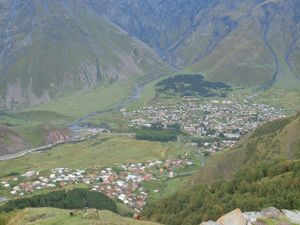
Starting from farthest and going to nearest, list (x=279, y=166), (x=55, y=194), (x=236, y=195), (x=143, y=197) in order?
(x=143, y=197), (x=55, y=194), (x=279, y=166), (x=236, y=195)

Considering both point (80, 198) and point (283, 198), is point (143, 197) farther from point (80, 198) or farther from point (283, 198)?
point (283, 198)

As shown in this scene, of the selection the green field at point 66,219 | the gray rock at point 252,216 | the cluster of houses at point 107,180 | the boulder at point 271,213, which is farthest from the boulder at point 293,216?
the cluster of houses at point 107,180

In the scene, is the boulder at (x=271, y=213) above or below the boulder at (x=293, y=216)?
above

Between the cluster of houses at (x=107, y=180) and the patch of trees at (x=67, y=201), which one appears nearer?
the patch of trees at (x=67, y=201)

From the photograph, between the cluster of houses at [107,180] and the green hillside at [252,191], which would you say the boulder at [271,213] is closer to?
the green hillside at [252,191]

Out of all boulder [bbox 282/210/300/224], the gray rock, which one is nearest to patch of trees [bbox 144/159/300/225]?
boulder [bbox 282/210/300/224]

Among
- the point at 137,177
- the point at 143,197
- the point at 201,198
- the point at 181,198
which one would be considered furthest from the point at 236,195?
the point at 137,177

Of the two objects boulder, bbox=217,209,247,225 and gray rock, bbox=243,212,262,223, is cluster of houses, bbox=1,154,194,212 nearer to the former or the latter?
gray rock, bbox=243,212,262,223
